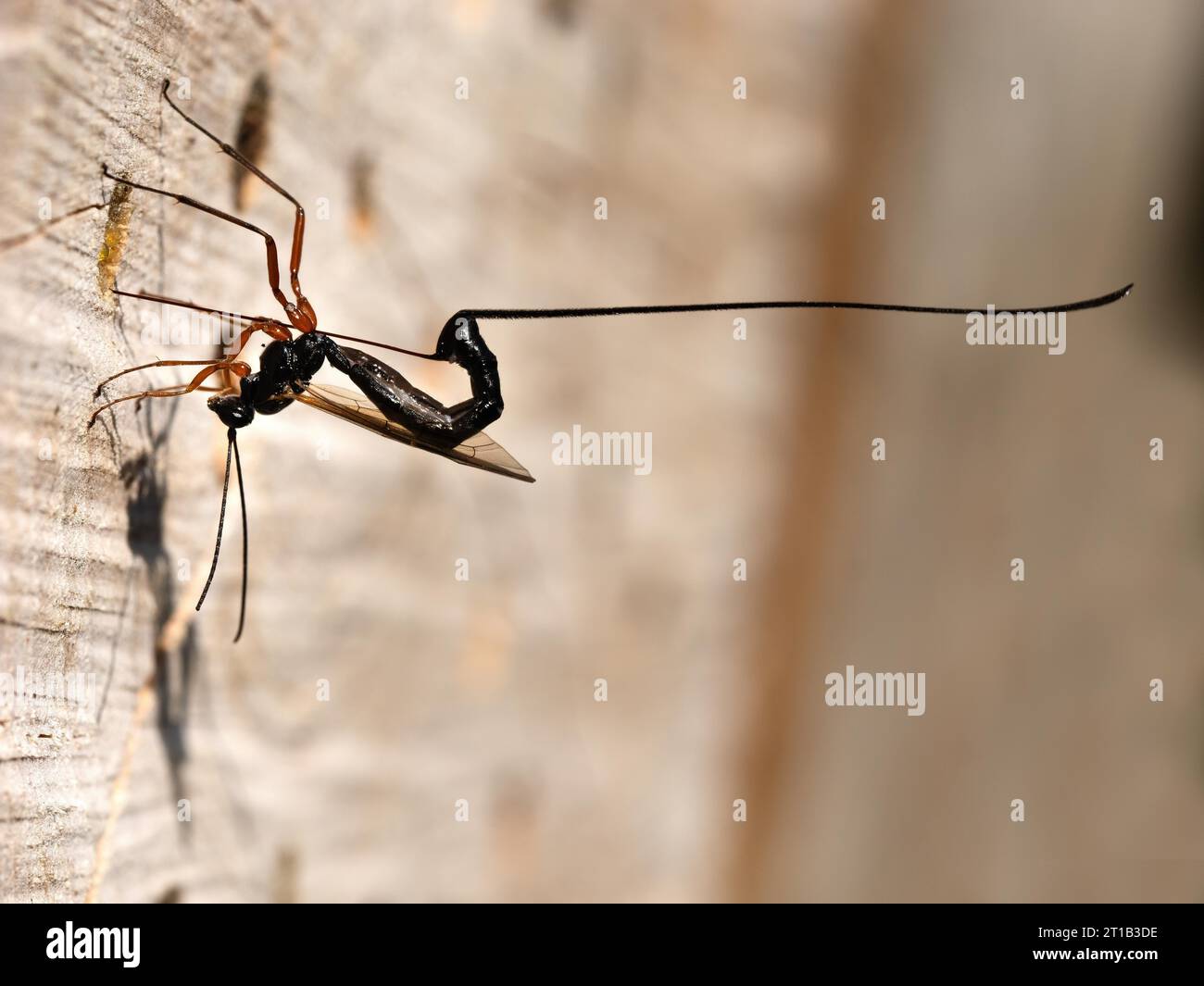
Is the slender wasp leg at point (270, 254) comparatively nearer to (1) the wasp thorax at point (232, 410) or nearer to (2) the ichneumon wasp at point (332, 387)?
(2) the ichneumon wasp at point (332, 387)

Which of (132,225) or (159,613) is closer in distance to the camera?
(132,225)

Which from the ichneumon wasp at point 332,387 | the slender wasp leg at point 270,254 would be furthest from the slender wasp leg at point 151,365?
the slender wasp leg at point 270,254

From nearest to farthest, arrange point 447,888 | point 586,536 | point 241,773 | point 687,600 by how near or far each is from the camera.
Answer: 1. point 241,773
2. point 447,888
3. point 586,536
4. point 687,600

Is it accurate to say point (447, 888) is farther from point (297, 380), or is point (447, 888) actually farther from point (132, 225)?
point (132, 225)

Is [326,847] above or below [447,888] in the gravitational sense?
above
